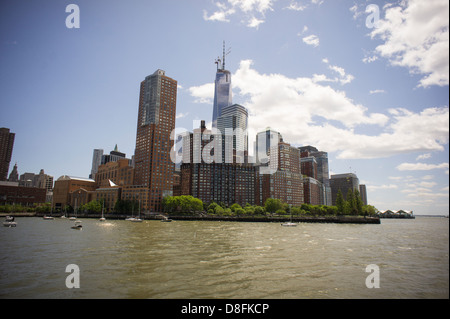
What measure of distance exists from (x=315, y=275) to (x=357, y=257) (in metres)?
12.9

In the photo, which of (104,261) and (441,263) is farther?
(104,261)

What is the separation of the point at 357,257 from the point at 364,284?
43.1 feet

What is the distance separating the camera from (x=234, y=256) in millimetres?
31969
